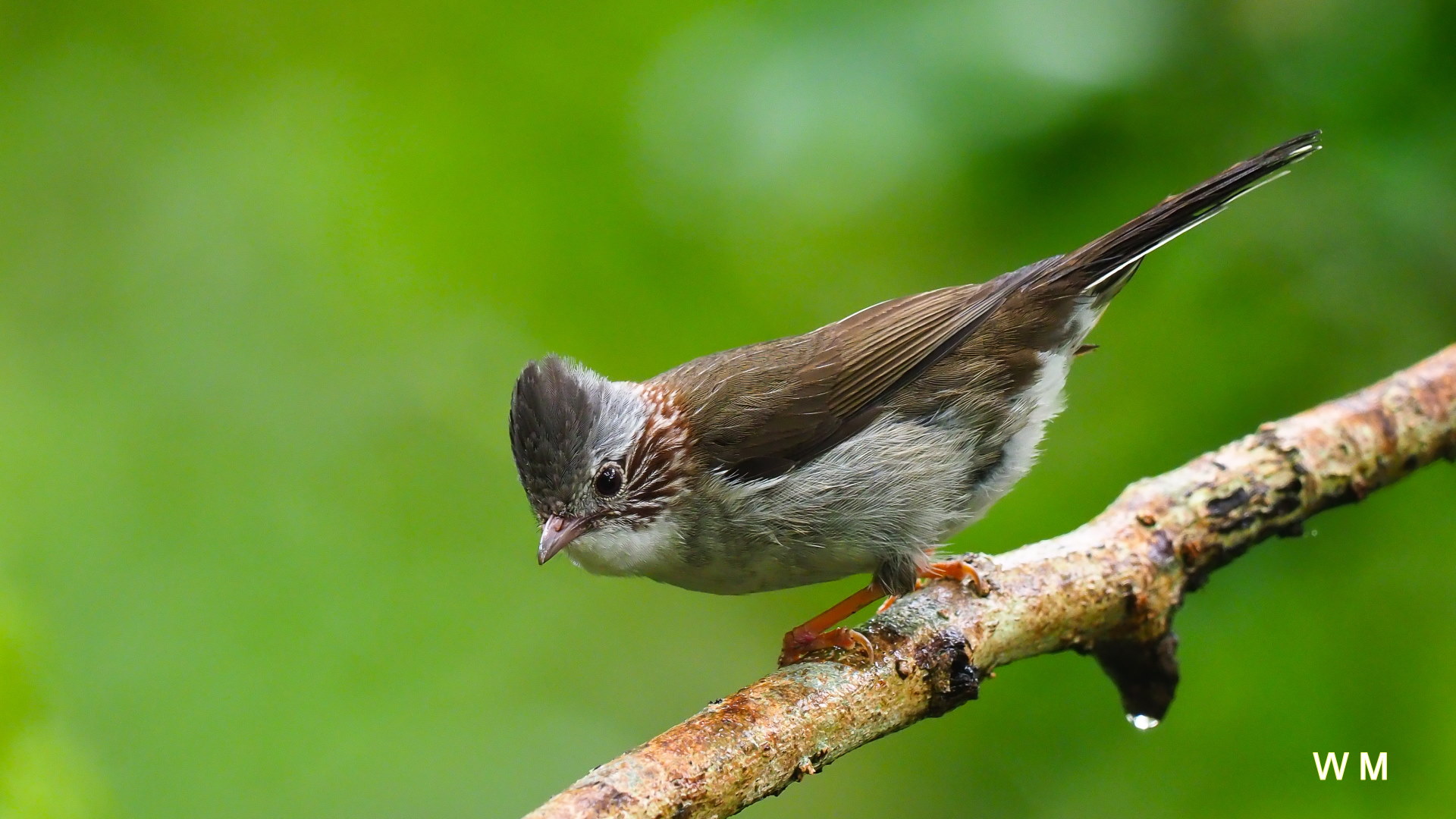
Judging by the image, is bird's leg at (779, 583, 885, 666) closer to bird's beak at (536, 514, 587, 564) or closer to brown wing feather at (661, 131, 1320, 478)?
brown wing feather at (661, 131, 1320, 478)

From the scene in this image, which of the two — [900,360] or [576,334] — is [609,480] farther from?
[900,360]

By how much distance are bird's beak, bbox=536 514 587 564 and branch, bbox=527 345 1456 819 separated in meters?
0.93

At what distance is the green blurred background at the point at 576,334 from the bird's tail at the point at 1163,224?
0.24 feet

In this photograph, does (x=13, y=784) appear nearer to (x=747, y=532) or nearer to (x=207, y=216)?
(x=747, y=532)

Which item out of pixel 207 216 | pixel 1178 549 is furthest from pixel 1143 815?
pixel 207 216

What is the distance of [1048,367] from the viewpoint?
4309 mm

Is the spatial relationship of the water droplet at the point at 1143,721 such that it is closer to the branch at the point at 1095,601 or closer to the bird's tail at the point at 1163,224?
the branch at the point at 1095,601

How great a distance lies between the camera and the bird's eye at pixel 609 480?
386 cm

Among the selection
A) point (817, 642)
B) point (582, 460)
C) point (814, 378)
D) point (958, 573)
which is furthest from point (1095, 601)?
point (582, 460)

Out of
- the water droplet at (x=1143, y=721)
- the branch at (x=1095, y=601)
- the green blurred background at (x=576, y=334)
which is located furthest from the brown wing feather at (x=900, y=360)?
the water droplet at (x=1143, y=721)

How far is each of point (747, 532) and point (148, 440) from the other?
7.92ft

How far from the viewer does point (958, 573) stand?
3781 millimetres

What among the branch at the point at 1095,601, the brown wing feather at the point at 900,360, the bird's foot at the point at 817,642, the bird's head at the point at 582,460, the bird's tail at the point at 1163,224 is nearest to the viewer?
the branch at the point at 1095,601

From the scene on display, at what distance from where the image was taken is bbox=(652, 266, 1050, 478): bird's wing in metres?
3.97
